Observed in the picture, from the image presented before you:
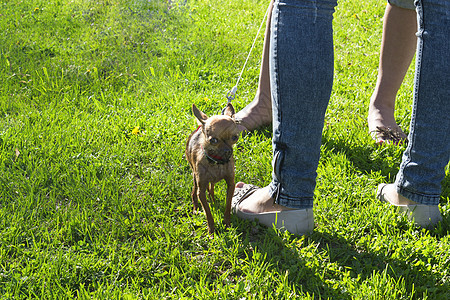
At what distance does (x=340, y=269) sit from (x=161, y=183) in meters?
1.37

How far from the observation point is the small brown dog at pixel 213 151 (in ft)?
7.63

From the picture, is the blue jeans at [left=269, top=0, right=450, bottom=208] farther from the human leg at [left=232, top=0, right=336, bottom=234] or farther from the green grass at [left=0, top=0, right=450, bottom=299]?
the green grass at [left=0, top=0, right=450, bottom=299]

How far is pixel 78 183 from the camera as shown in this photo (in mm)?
3184

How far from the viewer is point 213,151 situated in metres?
2.41

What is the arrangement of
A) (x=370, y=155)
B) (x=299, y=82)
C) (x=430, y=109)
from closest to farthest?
(x=299, y=82)
(x=430, y=109)
(x=370, y=155)

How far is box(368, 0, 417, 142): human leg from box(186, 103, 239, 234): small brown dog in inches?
59.9

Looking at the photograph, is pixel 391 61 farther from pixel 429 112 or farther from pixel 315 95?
pixel 315 95

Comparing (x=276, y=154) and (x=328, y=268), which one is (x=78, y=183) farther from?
(x=328, y=268)

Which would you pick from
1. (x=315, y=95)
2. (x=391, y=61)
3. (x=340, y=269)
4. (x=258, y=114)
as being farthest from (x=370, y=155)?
(x=315, y=95)

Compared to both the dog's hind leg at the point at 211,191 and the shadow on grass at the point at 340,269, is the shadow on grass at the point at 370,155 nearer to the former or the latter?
the shadow on grass at the point at 340,269

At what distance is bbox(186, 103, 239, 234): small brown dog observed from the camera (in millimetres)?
2326

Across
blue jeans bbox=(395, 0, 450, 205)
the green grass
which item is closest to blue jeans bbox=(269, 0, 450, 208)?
blue jeans bbox=(395, 0, 450, 205)

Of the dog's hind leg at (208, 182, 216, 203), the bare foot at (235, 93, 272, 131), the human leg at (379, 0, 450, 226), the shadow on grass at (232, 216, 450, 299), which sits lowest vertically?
the shadow on grass at (232, 216, 450, 299)

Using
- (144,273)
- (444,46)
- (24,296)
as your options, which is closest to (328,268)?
(144,273)
